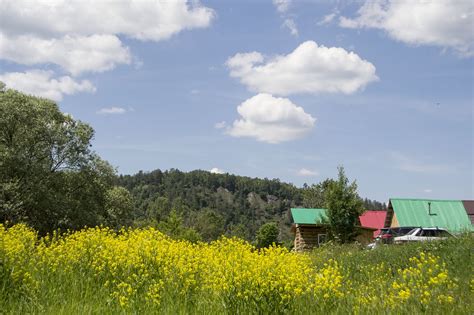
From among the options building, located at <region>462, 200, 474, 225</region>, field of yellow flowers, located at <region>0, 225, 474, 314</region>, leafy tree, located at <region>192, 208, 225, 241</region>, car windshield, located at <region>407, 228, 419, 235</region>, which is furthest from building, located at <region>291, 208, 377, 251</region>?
leafy tree, located at <region>192, 208, 225, 241</region>

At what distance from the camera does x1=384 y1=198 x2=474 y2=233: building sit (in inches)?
1513

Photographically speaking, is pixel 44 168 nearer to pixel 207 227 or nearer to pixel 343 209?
pixel 343 209

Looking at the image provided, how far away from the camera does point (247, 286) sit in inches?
294

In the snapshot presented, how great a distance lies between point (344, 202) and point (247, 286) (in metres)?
24.9

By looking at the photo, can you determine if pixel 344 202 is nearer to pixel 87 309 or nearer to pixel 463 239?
pixel 463 239

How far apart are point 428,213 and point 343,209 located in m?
12.0

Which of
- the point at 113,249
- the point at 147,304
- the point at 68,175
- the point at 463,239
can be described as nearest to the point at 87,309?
the point at 147,304

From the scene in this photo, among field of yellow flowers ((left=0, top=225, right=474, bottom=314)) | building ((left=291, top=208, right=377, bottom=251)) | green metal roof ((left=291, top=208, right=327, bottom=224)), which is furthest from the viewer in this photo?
green metal roof ((left=291, top=208, right=327, bottom=224))

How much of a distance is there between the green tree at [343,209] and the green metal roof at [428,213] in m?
8.54

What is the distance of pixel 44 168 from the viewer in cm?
3225

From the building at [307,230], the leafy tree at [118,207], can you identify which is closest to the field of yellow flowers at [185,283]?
the leafy tree at [118,207]

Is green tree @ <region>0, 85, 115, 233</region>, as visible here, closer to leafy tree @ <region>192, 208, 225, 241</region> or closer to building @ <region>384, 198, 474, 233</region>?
building @ <region>384, 198, 474, 233</region>

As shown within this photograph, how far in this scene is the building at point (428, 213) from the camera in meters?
38.4

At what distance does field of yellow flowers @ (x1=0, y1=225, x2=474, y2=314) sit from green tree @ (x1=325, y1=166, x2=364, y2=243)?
20634 millimetres
